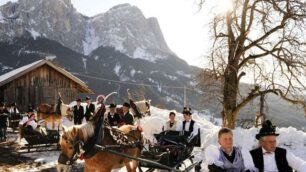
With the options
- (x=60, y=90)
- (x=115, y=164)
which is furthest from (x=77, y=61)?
(x=115, y=164)

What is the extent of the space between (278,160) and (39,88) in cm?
2934

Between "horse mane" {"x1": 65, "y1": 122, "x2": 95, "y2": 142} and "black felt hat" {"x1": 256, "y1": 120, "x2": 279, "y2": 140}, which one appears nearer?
"black felt hat" {"x1": 256, "y1": 120, "x2": 279, "y2": 140}

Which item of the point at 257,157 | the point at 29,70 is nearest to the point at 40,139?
the point at 257,157

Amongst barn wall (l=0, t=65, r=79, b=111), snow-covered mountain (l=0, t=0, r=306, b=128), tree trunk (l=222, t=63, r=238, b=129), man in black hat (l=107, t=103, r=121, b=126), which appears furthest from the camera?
snow-covered mountain (l=0, t=0, r=306, b=128)

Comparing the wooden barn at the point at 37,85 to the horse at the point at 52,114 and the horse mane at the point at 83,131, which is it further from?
the horse mane at the point at 83,131

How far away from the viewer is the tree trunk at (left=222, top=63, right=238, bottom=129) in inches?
741

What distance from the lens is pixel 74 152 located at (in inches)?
279

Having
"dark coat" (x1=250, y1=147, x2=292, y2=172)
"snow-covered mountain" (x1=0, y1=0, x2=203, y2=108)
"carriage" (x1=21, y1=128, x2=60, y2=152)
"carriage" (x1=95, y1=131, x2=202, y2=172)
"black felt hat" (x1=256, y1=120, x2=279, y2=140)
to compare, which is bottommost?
"carriage" (x1=21, y1=128, x2=60, y2=152)

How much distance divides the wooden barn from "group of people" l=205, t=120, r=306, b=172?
26.5 metres

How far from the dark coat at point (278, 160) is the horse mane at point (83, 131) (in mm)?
3371

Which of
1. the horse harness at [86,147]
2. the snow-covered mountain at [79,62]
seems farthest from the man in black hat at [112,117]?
the snow-covered mountain at [79,62]

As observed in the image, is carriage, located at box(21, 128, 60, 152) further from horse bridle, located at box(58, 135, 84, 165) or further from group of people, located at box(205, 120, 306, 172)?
group of people, located at box(205, 120, 306, 172)

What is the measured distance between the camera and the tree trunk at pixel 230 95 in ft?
61.8

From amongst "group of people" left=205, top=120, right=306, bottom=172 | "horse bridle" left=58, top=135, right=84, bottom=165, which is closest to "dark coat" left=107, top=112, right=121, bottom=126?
"horse bridle" left=58, top=135, right=84, bottom=165
